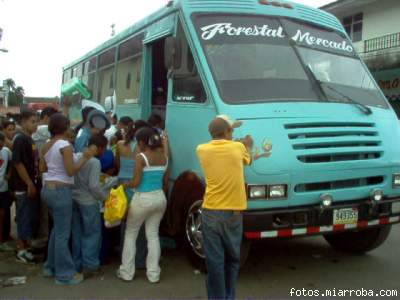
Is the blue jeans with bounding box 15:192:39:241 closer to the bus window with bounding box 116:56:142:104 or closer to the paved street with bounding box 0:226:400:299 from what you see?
the paved street with bounding box 0:226:400:299

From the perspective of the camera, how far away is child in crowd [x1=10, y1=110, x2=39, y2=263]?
563 cm

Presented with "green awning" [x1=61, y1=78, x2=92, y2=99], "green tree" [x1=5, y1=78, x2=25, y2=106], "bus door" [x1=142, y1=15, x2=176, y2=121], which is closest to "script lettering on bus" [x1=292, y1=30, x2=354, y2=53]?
"bus door" [x1=142, y1=15, x2=176, y2=121]

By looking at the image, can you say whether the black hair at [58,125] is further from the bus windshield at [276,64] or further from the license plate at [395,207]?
the license plate at [395,207]

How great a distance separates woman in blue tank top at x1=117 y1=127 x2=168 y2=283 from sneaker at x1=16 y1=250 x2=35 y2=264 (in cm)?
132

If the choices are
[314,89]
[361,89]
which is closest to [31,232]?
[314,89]

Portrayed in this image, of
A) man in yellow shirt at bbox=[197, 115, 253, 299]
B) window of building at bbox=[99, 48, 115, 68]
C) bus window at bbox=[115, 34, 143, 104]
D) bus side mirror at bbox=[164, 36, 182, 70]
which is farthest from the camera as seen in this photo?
window of building at bbox=[99, 48, 115, 68]

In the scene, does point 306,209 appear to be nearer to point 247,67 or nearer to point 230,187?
point 230,187

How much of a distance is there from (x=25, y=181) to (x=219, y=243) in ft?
9.30

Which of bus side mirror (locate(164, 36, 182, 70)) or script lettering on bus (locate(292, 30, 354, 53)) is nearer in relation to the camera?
bus side mirror (locate(164, 36, 182, 70))

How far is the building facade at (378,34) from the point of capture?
19.0 meters

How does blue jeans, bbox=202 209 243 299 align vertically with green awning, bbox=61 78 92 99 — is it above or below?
below

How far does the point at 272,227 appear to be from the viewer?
449 cm

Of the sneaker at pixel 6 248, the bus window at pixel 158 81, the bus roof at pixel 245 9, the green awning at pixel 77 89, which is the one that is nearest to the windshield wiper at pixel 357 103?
the bus roof at pixel 245 9

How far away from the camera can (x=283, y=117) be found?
15.9 ft
